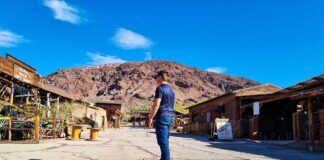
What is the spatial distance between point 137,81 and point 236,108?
125743mm

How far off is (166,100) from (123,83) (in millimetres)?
147534

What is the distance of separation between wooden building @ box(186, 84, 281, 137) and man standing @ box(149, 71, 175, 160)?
1978 centimetres

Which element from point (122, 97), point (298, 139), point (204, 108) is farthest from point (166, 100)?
point (122, 97)

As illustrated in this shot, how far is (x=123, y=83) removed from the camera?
15388 cm

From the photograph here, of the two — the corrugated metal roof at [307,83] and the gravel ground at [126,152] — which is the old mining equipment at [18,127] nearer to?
the gravel ground at [126,152]

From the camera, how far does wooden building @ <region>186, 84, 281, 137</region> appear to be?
27.1 meters

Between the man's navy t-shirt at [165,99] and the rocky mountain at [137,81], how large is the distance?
127631mm

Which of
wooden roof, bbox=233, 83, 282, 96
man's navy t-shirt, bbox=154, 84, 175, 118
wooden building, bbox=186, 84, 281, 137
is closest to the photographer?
man's navy t-shirt, bbox=154, 84, 175, 118

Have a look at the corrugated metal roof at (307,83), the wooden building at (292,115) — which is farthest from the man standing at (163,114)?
the corrugated metal roof at (307,83)

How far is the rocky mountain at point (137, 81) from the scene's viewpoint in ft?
481

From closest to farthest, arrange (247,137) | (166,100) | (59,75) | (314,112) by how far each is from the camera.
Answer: (166,100) < (314,112) < (247,137) < (59,75)

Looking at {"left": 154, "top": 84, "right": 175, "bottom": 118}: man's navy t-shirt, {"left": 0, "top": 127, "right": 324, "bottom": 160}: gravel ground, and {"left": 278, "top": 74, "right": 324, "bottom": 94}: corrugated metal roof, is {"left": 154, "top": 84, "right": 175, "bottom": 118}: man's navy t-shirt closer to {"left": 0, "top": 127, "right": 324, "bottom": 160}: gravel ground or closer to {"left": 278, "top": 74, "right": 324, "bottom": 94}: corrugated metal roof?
{"left": 0, "top": 127, "right": 324, "bottom": 160}: gravel ground

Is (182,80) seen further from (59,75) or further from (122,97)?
(59,75)

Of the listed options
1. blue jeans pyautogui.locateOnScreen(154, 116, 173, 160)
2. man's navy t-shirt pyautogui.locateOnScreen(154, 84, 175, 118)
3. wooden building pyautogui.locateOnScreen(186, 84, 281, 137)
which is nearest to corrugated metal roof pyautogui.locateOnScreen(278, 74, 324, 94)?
wooden building pyautogui.locateOnScreen(186, 84, 281, 137)
